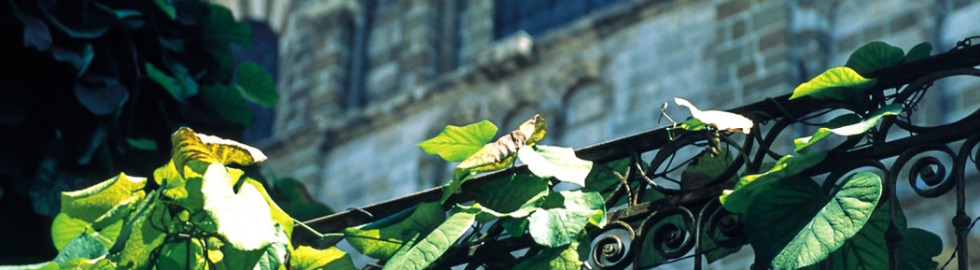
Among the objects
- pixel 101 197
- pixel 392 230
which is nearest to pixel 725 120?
pixel 392 230

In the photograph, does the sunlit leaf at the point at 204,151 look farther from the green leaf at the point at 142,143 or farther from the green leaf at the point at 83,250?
the green leaf at the point at 142,143

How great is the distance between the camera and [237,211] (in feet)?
15.9

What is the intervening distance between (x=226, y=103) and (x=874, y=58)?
332 cm

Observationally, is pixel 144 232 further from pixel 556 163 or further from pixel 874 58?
pixel 874 58

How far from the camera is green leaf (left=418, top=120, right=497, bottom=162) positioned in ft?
16.9

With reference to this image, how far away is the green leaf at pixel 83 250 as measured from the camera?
531 cm

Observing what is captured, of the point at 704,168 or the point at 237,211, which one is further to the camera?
the point at 704,168

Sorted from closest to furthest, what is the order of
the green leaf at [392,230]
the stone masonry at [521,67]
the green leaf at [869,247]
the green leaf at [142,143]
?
1. the green leaf at [869,247]
2. the green leaf at [392,230]
3. the green leaf at [142,143]
4. the stone masonry at [521,67]

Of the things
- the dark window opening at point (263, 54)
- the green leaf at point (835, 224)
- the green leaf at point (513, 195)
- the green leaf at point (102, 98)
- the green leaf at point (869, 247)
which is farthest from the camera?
the dark window opening at point (263, 54)

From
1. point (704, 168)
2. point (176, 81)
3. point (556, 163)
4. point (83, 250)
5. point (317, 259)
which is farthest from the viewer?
point (176, 81)

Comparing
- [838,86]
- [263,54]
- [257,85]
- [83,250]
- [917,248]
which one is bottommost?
[83,250]

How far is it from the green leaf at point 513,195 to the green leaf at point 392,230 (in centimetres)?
11

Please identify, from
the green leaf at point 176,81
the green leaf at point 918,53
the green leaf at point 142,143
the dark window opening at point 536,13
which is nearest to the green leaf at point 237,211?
the green leaf at point 918,53

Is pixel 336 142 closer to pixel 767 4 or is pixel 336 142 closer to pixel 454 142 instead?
pixel 767 4
